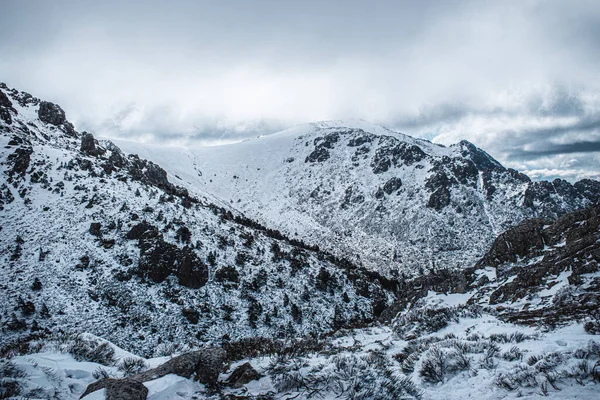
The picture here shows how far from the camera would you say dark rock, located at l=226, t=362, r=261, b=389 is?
568 centimetres

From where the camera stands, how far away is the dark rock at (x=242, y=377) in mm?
5676

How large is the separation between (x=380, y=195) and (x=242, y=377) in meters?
83.1

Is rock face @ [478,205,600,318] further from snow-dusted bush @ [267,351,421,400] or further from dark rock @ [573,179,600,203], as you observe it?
dark rock @ [573,179,600,203]

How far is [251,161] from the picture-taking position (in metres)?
123

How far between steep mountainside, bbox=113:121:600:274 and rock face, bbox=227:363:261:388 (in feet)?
184

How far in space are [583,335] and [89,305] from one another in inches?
1212

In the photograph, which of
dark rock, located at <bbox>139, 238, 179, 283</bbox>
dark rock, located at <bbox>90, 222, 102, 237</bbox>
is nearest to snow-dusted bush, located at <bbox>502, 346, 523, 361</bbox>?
dark rock, located at <bbox>139, 238, 179, 283</bbox>

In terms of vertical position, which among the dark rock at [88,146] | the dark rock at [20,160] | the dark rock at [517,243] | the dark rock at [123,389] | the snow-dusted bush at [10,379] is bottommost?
the dark rock at [517,243]

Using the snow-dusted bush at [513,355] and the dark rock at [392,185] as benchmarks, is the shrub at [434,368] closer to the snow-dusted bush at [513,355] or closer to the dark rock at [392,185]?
the snow-dusted bush at [513,355]

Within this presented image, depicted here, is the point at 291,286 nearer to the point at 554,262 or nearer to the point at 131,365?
the point at 554,262

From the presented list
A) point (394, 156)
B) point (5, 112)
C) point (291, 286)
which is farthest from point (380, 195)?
point (5, 112)

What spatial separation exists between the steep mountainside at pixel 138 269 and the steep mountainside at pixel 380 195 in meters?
28.1

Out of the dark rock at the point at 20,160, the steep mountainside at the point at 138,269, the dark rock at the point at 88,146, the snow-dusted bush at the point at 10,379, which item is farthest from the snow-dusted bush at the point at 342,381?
the dark rock at the point at 88,146

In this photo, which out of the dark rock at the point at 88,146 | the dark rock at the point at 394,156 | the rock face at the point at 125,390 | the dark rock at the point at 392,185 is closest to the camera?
the rock face at the point at 125,390
